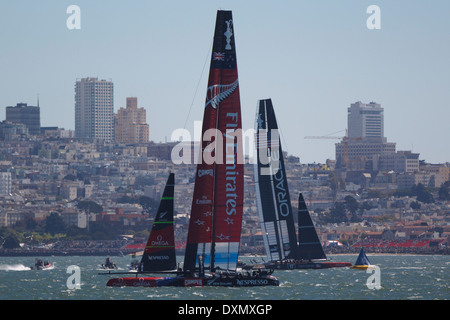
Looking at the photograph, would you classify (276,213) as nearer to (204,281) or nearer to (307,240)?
(307,240)

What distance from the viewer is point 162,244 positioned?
42.7 meters

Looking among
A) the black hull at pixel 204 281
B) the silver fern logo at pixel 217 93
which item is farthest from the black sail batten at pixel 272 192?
the silver fern logo at pixel 217 93

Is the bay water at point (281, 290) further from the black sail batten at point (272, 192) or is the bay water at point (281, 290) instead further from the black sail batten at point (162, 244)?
the black sail batten at point (272, 192)

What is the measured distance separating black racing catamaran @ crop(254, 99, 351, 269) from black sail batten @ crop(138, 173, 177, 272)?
15.1m

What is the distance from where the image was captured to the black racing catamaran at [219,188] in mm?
40812

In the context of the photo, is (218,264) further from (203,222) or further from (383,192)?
(383,192)

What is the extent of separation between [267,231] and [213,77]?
18083 millimetres

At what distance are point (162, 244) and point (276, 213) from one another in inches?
640

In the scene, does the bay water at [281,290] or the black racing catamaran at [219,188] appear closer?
the bay water at [281,290]

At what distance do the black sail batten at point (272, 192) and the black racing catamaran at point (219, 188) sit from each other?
15942 mm

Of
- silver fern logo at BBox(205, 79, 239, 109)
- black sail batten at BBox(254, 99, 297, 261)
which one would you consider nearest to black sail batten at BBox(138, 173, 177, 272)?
silver fern logo at BBox(205, 79, 239, 109)

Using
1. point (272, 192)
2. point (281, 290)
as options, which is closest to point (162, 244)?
point (281, 290)

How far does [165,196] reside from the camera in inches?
1689
